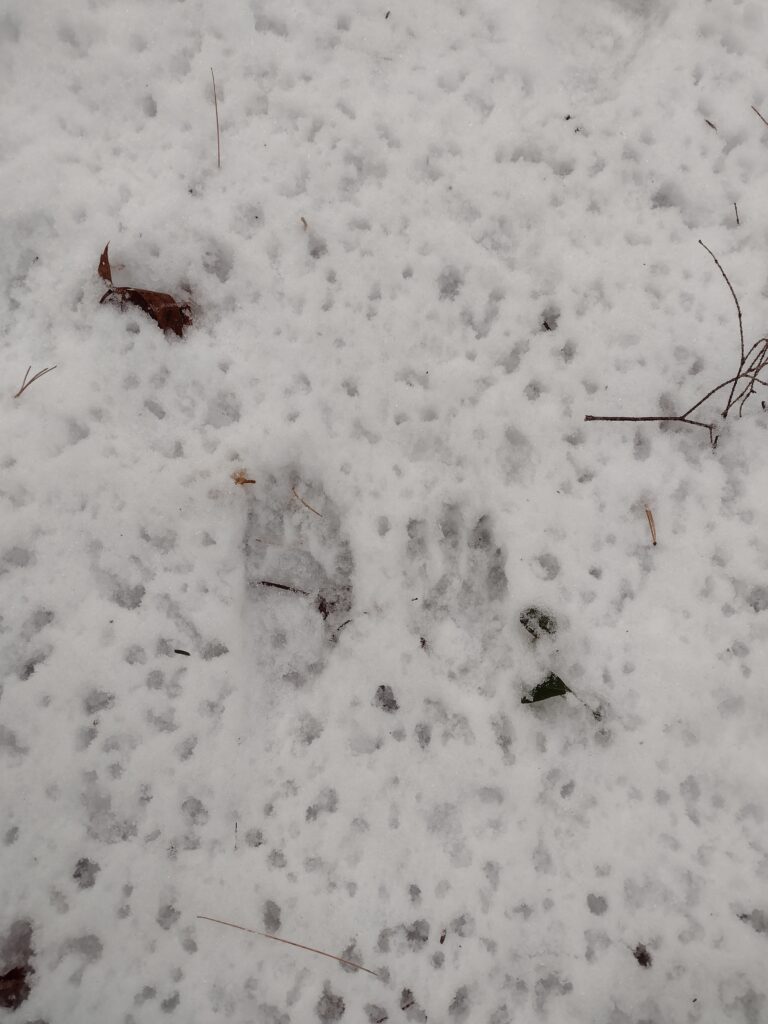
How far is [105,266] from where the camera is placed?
8.00 ft

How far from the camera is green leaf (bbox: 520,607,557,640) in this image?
7.77 ft

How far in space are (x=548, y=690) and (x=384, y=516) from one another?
0.82 meters

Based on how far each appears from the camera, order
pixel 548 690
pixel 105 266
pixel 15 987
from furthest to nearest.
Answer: pixel 105 266 < pixel 548 690 < pixel 15 987

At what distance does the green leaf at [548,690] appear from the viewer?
7.60ft

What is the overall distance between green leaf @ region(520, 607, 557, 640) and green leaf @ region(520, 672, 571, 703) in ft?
0.46

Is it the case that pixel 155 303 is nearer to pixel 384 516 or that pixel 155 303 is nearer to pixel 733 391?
pixel 384 516

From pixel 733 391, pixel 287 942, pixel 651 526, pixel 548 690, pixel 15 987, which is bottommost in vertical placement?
pixel 15 987

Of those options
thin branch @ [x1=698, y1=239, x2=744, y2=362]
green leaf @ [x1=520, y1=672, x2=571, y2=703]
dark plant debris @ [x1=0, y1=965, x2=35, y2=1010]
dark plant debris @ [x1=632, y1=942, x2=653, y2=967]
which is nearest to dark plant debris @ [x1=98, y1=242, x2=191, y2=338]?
green leaf @ [x1=520, y1=672, x2=571, y2=703]

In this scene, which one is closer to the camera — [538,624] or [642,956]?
[642,956]

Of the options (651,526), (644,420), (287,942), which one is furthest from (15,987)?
→ (644,420)

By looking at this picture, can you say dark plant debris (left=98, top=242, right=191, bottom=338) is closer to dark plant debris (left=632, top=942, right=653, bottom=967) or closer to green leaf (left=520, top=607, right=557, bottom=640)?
green leaf (left=520, top=607, right=557, bottom=640)

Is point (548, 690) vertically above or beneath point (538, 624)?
beneath

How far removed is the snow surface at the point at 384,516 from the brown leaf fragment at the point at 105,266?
0.04 metres

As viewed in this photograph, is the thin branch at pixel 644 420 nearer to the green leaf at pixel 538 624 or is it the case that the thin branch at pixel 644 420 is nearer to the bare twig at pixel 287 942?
the green leaf at pixel 538 624
